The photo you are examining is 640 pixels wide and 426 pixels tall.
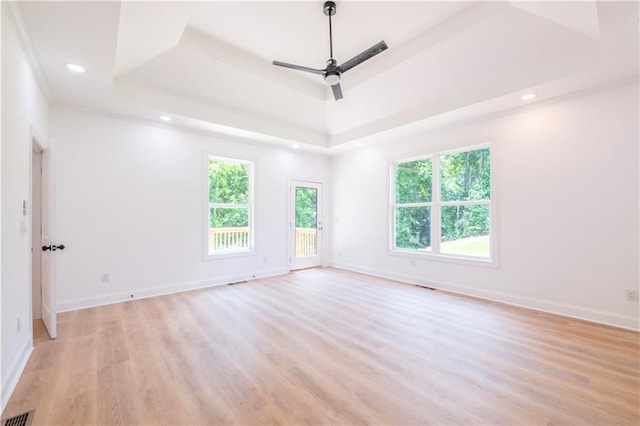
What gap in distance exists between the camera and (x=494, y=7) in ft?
9.30

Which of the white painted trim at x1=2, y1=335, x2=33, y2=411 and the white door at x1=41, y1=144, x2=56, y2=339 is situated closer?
the white painted trim at x1=2, y1=335, x2=33, y2=411

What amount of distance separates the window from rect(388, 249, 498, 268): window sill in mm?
2830

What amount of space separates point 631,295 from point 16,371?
18.7 ft

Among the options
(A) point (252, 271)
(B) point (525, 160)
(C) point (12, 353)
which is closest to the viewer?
(C) point (12, 353)

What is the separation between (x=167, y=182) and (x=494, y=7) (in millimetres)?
4695

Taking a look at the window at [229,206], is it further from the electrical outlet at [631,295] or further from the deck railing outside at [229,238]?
the electrical outlet at [631,295]

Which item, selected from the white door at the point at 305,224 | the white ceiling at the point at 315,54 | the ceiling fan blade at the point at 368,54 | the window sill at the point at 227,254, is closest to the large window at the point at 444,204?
the white ceiling at the point at 315,54

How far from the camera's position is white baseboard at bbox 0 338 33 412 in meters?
1.91

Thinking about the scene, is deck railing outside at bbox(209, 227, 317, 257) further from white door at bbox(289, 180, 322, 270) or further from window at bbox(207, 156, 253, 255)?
white door at bbox(289, 180, 322, 270)

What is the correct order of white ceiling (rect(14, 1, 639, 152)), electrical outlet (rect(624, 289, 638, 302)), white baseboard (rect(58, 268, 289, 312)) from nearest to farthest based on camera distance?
white ceiling (rect(14, 1, 639, 152)) → electrical outlet (rect(624, 289, 638, 302)) → white baseboard (rect(58, 268, 289, 312))

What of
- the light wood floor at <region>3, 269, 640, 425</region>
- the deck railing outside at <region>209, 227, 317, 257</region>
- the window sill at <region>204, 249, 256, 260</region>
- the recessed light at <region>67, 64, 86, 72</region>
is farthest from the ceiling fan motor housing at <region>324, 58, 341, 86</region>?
the window sill at <region>204, 249, 256, 260</region>

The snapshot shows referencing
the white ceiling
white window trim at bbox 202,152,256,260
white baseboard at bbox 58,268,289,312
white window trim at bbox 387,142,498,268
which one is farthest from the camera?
white window trim at bbox 202,152,256,260

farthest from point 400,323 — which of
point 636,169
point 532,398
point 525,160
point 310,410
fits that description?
point 636,169

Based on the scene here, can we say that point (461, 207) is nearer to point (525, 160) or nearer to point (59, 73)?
point (525, 160)
